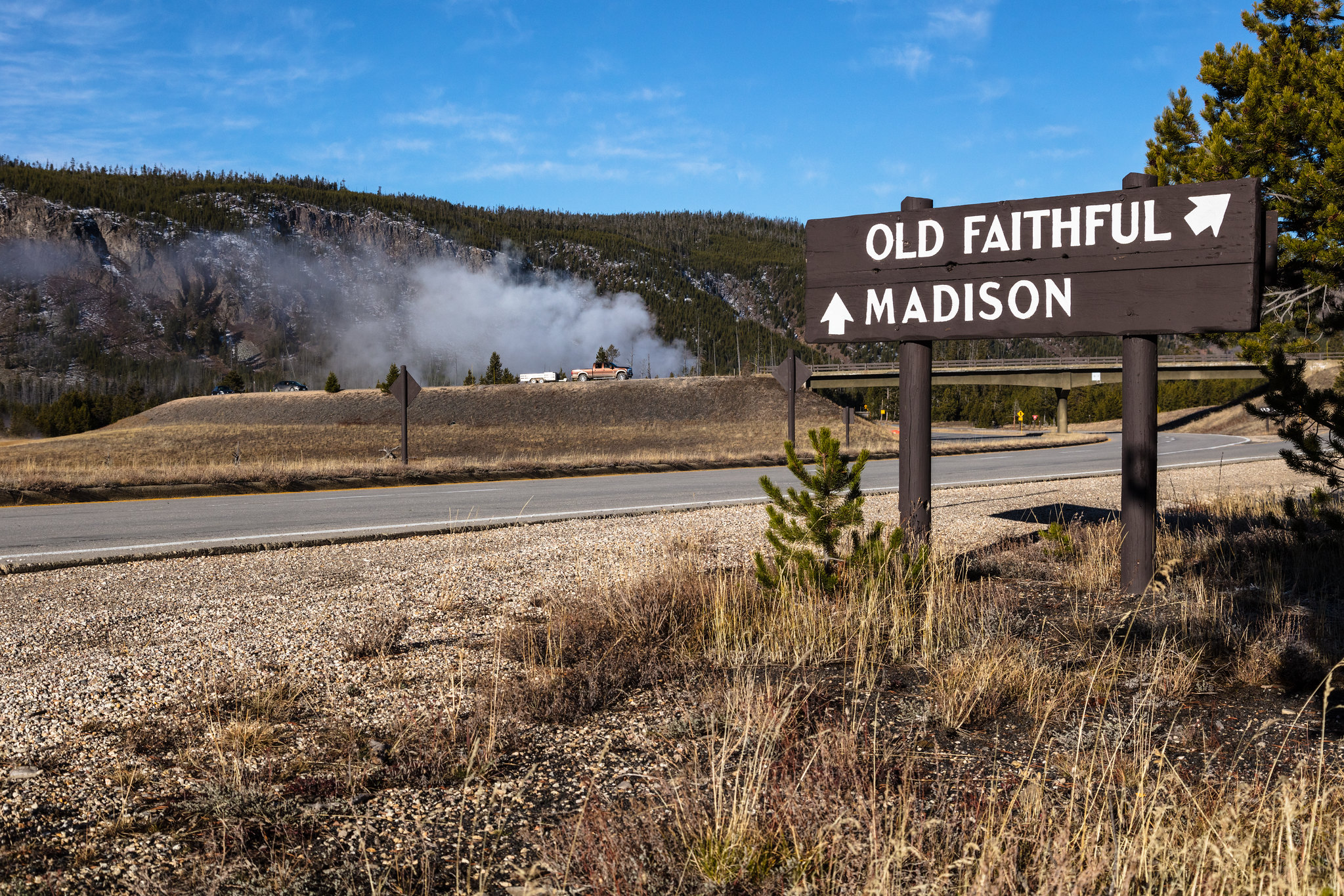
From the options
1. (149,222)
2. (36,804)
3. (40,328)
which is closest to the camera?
(36,804)

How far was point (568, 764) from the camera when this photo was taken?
3229 millimetres

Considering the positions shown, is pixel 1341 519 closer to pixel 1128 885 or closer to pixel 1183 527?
pixel 1183 527

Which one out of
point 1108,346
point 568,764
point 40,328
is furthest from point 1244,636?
point 40,328

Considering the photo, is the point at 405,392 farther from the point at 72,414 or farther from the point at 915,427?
the point at 72,414

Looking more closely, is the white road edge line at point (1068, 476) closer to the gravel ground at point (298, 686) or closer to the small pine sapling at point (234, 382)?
the gravel ground at point (298, 686)

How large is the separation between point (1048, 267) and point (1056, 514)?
17.3 ft

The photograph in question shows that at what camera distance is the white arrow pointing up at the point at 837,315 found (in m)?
6.60

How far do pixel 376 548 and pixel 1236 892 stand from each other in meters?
7.70

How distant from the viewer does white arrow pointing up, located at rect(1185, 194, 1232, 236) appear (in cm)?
550

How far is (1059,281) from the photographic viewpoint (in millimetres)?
5969

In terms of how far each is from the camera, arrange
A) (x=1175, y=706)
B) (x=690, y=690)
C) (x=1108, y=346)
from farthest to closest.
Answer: (x=1108, y=346) → (x=690, y=690) → (x=1175, y=706)

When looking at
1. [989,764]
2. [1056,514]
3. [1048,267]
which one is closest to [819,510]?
[1048,267]

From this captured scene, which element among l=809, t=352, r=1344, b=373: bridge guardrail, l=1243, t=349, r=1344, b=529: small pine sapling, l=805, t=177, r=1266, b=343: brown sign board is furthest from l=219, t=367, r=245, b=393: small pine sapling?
l=1243, t=349, r=1344, b=529: small pine sapling

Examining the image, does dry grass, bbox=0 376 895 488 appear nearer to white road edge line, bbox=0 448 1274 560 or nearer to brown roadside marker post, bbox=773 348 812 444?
brown roadside marker post, bbox=773 348 812 444
